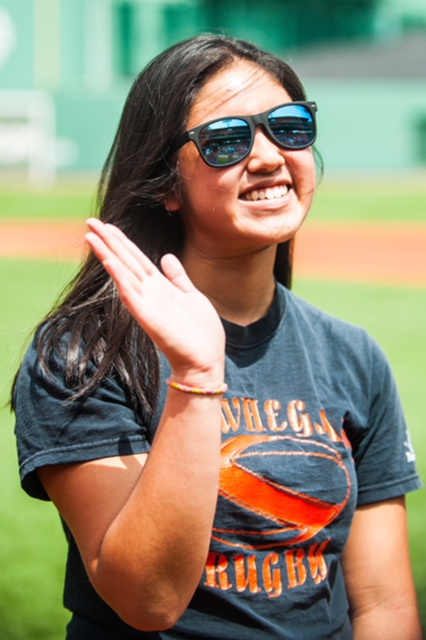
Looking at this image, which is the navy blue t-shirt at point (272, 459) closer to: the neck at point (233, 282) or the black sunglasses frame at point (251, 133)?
the neck at point (233, 282)

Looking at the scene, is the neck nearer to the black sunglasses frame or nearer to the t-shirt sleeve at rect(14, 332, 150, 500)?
the black sunglasses frame

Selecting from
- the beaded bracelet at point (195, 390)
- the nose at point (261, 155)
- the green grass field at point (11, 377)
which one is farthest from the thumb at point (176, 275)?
the green grass field at point (11, 377)

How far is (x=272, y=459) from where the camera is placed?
7.14ft

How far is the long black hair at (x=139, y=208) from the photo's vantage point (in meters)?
2.10

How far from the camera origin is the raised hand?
5.94 ft

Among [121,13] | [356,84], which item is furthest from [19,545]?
[121,13]

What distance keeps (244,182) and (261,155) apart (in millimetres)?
67

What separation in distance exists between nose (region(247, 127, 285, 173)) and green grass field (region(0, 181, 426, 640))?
2.20 ft

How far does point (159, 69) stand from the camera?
7.50 feet

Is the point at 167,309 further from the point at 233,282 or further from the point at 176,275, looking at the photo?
the point at 233,282

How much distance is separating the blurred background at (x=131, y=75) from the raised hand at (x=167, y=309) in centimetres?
2677

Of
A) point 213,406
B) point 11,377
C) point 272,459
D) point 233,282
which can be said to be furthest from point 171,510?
point 11,377

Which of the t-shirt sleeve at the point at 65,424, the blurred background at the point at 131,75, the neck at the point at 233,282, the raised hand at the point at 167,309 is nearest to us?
the raised hand at the point at 167,309

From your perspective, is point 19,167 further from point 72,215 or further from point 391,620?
point 391,620
